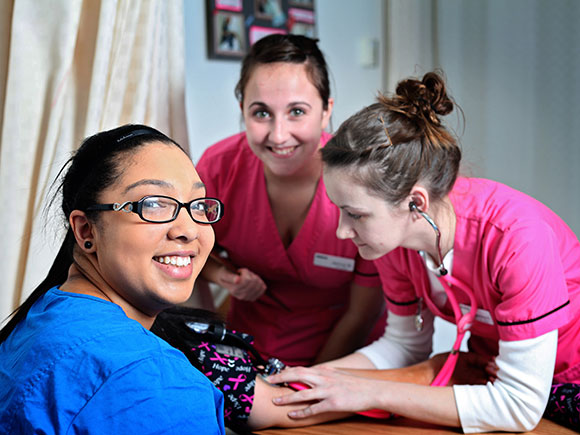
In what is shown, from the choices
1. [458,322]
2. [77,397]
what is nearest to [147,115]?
[458,322]

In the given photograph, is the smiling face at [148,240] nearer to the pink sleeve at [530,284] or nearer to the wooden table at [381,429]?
the wooden table at [381,429]

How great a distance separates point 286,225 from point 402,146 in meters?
0.60

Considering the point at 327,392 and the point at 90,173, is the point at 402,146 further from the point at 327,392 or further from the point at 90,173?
the point at 90,173

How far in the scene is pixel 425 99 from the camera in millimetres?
1247

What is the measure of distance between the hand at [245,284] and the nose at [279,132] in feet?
1.34

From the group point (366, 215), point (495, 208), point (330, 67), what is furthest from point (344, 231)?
point (330, 67)

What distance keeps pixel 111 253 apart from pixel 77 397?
8.9 inches

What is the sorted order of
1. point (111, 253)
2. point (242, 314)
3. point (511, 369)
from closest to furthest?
point (111, 253) → point (511, 369) → point (242, 314)

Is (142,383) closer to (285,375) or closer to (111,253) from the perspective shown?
(111,253)

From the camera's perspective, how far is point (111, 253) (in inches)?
33.8

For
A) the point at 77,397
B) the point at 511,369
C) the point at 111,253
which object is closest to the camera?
the point at 77,397

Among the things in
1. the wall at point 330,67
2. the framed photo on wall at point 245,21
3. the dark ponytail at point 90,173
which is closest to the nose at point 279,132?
the wall at point 330,67

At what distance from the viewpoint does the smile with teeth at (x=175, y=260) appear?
0.88m

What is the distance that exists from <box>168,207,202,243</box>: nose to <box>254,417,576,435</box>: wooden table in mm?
518
